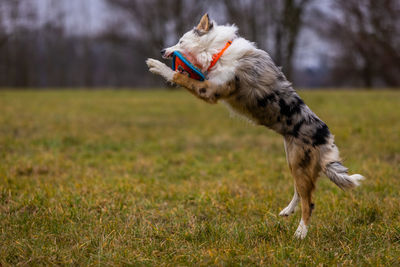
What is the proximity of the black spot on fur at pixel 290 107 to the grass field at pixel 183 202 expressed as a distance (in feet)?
3.48

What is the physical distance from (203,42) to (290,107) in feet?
3.72

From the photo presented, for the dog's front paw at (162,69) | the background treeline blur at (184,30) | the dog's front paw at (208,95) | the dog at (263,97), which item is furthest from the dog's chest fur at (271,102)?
the background treeline blur at (184,30)

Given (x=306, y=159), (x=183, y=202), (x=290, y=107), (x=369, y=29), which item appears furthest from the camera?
(x=369, y=29)

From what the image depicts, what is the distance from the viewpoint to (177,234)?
351 cm

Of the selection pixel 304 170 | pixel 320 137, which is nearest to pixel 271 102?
→ pixel 320 137

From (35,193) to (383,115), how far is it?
10.0m

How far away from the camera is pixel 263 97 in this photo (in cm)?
→ 370

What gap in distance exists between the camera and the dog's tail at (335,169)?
342cm

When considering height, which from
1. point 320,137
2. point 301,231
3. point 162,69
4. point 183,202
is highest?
point 162,69

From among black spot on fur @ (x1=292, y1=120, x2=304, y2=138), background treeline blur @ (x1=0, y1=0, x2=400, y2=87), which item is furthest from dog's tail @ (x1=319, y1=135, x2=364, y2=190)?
background treeline blur @ (x1=0, y1=0, x2=400, y2=87)

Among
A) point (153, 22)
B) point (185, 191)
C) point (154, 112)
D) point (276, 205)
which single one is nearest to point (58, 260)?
point (185, 191)

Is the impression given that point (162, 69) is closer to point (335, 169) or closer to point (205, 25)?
point (205, 25)

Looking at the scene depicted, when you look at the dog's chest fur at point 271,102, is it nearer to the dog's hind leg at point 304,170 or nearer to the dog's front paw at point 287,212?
the dog's hind leg at point 304,170

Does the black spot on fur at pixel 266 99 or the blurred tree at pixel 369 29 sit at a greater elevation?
the blurred tree at pixel 369 29
